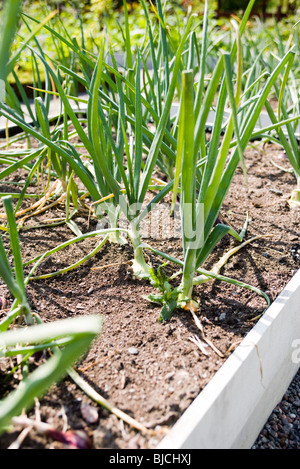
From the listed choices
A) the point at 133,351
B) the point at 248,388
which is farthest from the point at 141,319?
the point at 248,388

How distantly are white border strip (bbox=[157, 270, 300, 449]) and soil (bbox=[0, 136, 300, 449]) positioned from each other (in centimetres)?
5

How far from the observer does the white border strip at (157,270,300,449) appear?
640 millimetres

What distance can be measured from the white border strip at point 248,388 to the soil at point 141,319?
46mm

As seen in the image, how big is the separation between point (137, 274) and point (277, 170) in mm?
890

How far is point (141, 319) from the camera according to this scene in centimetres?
91

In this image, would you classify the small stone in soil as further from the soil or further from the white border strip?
the white border strip

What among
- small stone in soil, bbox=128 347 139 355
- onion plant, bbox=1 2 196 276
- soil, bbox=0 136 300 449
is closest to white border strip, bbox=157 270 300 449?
soil, bbox=0 136 300 449

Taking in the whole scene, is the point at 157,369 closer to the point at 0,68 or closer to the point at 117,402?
the point at 117,402

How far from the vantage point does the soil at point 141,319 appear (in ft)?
2.25

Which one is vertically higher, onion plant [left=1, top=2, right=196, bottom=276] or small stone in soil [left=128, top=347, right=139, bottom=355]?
onion plant [left=1, top=2, right=196, bottom=276]

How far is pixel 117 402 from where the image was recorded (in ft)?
2.34

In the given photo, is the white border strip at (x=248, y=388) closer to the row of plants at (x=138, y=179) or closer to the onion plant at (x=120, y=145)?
the row of plants at (x=138, y=179)

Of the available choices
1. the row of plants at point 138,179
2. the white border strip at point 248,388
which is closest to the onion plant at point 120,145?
the row of plants at point 138,179
